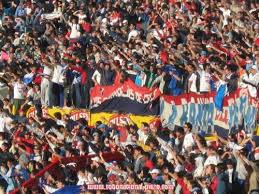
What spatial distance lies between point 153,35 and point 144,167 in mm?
9826

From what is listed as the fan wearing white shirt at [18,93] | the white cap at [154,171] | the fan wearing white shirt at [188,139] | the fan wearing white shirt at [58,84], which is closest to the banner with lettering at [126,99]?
the fan wearing white shirt at [58,84]

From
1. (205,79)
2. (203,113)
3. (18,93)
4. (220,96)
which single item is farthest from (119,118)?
(18,93)

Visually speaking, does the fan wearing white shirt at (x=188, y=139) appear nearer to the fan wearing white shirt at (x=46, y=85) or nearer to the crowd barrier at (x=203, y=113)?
the crowd barrier at (x=203, y=113)

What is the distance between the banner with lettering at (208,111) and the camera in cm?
1967

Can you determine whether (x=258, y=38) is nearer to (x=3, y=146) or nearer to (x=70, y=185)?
(x=3, y=146)

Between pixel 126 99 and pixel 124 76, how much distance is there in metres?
0.56

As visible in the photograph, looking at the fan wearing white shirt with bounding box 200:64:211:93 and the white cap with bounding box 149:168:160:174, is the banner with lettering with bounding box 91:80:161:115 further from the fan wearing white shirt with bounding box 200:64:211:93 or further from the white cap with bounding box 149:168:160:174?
the white cap with bounding box 149:168:160:174

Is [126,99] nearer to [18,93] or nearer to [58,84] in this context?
[58,84]

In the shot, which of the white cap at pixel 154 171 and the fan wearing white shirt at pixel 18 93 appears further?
the fan wearing white shirt at pixel 18 93

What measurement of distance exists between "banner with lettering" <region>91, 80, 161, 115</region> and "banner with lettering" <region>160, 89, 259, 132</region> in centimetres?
41

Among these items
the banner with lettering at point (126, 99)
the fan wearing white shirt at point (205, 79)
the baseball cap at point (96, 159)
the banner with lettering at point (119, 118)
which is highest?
the fan wearing white shirt at point (205, 79)

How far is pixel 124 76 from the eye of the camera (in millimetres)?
23203

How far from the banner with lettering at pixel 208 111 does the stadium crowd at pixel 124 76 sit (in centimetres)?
34

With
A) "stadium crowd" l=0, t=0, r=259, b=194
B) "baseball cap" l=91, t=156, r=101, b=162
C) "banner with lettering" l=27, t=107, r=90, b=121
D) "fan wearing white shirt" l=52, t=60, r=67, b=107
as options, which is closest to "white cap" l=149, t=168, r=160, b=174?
"stadium crowd" l=0, t=0, r=259, b=194
